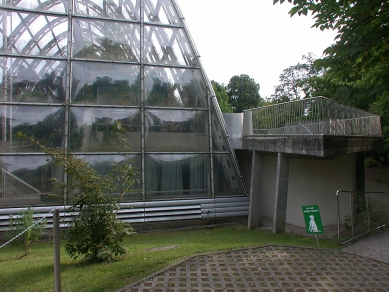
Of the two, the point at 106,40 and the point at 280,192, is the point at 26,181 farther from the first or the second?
the point at 280,192

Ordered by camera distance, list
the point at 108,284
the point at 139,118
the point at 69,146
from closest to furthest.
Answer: the point at 108,284 < the point at 69,146 < the point at 139,118

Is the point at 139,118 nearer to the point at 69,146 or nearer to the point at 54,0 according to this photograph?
the point at 69,146

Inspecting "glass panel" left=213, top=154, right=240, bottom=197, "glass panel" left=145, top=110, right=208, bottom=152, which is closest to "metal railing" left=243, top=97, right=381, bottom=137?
"glass panel" left=213, top=154, right=240, bottom=197

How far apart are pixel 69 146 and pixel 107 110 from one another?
181cm

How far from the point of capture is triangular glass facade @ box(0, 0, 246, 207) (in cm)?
1241

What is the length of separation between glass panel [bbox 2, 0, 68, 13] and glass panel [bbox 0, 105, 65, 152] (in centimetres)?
356

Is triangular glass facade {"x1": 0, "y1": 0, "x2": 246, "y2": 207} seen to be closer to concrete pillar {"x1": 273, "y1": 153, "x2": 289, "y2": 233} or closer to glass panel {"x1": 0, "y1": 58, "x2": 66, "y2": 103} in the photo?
glass panel {"x1": 0, "y1": 58, "x2": 66, "y2": 103}

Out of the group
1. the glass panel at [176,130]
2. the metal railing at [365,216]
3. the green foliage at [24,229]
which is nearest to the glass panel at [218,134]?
the glass panel at [176,130]

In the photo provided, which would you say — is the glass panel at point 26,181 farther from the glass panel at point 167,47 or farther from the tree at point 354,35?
the tree at point 354,35

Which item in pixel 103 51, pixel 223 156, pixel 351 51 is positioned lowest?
pixel 223 156

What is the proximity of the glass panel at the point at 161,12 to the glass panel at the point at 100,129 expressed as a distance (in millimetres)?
3779

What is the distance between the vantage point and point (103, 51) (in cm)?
1345

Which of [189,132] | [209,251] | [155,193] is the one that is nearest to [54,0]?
[189,132]

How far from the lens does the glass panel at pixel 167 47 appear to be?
14.1 m
